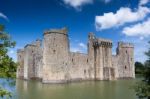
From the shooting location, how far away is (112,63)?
47.5 meters

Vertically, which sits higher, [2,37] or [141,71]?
[2,37]

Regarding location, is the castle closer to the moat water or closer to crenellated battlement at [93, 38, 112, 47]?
crenellated battlement at [93, 38, 112, 47]

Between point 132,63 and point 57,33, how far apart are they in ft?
76.9

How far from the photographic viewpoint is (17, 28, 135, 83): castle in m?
33.7

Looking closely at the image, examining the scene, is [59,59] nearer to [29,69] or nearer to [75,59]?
[75,59]

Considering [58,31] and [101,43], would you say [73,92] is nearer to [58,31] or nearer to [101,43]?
[58,31]

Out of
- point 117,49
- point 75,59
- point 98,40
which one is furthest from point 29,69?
point 117,49

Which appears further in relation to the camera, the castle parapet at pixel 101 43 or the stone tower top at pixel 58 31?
the castle parapet at pixel 101 43

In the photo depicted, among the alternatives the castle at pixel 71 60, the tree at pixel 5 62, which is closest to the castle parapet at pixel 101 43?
the castle at pixel 71 60

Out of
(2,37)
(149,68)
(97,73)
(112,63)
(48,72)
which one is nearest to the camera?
(2,37)

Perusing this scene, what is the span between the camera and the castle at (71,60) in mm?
33719

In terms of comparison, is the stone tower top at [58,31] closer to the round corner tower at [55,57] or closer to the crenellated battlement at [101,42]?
the round corner tower at [55,57]

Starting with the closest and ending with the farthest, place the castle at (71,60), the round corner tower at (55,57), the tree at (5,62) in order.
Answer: the tree at (5,62)
the round corner tower at (55,57)
the castle at (71,60)

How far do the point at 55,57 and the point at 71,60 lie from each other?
5920mm
